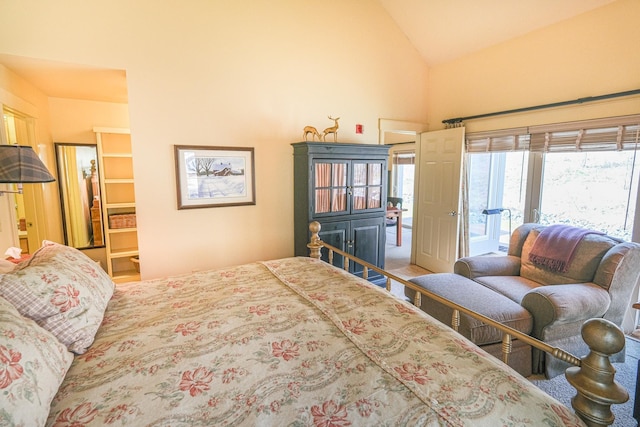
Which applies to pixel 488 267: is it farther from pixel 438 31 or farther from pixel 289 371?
pixel 438 31

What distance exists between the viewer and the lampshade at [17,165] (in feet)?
5.86

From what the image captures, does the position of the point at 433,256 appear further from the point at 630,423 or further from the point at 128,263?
the point at 128,263

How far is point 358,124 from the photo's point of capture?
13.0 feet

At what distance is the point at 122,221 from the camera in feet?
12.8

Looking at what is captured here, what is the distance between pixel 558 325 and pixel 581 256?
68 cm

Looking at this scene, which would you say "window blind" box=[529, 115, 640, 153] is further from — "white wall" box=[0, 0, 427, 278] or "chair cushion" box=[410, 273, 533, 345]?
"white wall" box=[0, 0, 427, 278]

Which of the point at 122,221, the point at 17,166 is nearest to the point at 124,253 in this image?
the point at 122,221

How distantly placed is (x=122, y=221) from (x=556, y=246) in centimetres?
451

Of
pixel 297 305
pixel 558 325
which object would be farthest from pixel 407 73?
pixel 297 305

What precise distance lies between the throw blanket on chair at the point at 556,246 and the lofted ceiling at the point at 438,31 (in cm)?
194

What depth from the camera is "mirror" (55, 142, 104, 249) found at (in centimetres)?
370

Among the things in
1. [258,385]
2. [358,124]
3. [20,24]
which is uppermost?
[20,24]

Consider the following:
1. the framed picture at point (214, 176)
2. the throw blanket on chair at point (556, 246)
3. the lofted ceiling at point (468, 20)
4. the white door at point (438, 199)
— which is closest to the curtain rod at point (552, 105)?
the white door at point (438, 199)

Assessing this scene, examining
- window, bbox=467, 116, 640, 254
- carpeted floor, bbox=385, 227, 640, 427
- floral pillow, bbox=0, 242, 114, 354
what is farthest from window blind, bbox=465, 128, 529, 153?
floral pillow, bbox=0, 242, 114, 354
